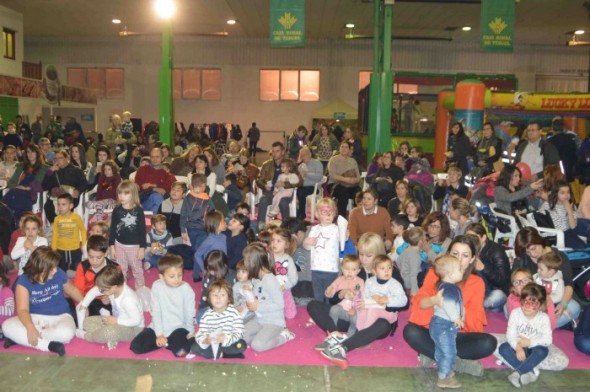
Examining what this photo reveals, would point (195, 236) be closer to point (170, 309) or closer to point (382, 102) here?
point (170, 309)

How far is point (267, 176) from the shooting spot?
1086 cm

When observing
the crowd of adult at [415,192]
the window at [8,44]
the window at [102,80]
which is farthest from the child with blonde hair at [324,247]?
the window at [102,80]

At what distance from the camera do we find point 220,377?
486 cm

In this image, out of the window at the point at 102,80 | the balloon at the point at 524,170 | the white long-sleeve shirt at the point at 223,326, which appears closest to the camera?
the white long-sleeve shirt at the point at 223,326

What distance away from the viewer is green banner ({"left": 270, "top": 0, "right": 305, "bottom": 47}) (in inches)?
547

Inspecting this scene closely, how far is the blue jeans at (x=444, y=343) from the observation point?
4.70 m

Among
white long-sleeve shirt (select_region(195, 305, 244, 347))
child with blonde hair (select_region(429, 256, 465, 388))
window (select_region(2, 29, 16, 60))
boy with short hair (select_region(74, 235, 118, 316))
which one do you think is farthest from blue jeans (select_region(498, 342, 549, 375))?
window (select_region(2, 29, 16, 60))

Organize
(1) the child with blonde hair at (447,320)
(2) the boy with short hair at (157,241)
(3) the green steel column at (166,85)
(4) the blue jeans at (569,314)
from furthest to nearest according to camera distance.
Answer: (3) the green steel column at (166,85)
(2) the boy with short hair at (157,241)
(4) the blue jeans at (569,314)
(1) the child with blonde hair at (447,320)

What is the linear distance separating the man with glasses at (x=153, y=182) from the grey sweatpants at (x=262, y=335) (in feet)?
13.4

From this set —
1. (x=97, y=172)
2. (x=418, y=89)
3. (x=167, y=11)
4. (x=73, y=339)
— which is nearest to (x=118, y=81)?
(x=418, y=89)

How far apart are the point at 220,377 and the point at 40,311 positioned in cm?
179

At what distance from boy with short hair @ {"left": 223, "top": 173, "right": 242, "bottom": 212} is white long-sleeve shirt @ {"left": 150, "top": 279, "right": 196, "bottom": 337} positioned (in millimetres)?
4972

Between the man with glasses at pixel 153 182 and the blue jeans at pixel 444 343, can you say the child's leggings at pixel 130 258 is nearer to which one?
the man with glasses at pixel 153 182

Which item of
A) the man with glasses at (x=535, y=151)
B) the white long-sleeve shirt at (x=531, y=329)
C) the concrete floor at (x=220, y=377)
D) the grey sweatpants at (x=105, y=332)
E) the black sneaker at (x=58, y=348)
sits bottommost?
the concrete floor at (x=220, y=377)
